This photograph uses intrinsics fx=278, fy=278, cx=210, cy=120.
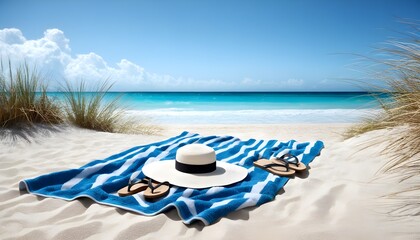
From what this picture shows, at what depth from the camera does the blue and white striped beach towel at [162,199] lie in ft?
5.17

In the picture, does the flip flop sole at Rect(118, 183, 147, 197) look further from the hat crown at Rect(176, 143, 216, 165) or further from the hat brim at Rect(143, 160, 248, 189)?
the hat crown at Rect(176, 143, 216, 165)

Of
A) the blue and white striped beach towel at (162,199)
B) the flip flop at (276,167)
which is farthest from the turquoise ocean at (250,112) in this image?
the blue and white striped beach towel at (162,199)

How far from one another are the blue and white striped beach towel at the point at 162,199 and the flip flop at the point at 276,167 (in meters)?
0.06

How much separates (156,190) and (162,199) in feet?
0.37

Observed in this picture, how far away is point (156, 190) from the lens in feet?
5.88

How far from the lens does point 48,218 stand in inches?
61.7

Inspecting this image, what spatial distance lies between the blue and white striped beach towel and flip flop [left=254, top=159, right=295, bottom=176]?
0.19 ft

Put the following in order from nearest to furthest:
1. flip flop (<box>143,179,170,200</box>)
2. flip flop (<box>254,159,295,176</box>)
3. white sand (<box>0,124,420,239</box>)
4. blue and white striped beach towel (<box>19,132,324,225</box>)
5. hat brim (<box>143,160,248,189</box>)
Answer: white sand (<box>0,124,420,239</box>), blue and white striped beach towel (<box>19,132,324,225</box>), flip flop (<box>143,179,170,200</box>), hat brim (<box>143,160,248,189</box>), flip flop (<box>254,159,295,176</box>)

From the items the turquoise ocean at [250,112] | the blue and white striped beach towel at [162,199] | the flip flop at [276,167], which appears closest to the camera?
the blue and white striped beach towel at [162,199]

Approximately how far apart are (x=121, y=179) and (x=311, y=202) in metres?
1.31

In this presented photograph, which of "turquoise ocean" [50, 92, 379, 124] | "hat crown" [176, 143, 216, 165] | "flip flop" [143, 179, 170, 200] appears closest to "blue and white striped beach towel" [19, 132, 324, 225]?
"flip flop" [143, 179, 170, 200]

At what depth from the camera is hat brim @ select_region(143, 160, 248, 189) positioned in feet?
6.18

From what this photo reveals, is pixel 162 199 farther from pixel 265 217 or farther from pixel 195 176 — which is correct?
pixel 265 217

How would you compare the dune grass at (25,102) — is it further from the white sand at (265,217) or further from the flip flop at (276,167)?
the flip flop at (276,167)
